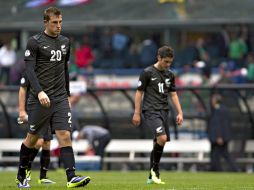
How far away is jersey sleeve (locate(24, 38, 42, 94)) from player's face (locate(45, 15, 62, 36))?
26 centimetres

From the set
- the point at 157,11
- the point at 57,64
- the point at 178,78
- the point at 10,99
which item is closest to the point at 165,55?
the point at 57,64

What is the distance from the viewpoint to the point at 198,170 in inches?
955

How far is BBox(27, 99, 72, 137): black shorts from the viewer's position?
13062 millimetres

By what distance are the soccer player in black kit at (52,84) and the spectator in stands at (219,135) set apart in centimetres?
1052

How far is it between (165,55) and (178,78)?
17.2m

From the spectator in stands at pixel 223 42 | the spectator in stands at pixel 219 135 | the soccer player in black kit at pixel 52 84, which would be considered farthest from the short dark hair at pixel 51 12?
the spectator in stands at pixel 223 42

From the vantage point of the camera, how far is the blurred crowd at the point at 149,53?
105 feet

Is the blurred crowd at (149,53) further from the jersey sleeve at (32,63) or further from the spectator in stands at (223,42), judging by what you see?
the jersey sleeve at (32,63)

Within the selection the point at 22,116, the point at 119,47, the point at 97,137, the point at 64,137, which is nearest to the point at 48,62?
the point at 64,137

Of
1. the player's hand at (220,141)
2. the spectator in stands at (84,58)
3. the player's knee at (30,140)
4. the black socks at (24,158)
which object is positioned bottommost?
the player's hand at (220,141)

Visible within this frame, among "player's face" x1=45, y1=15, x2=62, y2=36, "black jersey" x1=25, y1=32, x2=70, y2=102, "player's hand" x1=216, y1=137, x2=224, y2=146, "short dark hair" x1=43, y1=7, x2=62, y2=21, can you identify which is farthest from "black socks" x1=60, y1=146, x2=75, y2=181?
"player's hand" x1=216, y1=137, x2=224, y2=146

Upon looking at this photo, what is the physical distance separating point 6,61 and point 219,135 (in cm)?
1215

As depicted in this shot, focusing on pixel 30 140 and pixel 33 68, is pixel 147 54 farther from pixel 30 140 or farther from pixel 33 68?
pixel 33 68

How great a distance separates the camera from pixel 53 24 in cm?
1309
